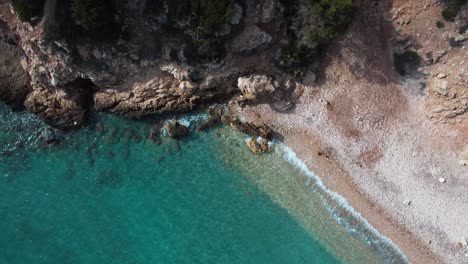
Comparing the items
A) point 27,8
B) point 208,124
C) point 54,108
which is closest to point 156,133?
point 208,124

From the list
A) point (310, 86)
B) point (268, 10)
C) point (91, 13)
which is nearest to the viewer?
point (91, 13)

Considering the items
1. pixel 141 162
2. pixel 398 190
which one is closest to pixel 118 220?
pixel 141 162

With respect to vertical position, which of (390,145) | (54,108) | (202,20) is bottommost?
(390,145)

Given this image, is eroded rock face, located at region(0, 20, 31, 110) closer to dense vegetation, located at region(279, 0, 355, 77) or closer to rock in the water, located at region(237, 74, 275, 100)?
rock in the water, located at region(237, 74, 275, 100)

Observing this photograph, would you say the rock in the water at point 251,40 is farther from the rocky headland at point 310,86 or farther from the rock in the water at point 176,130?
the rock in the water at point 176,130

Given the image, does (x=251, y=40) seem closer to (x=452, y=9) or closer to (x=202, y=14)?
(x=202, y=14)

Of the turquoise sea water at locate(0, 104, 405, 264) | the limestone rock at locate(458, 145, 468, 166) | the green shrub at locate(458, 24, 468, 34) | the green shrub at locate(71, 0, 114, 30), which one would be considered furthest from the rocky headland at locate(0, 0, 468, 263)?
the turquoise sea water at locate(0, 104, 405, 264)
